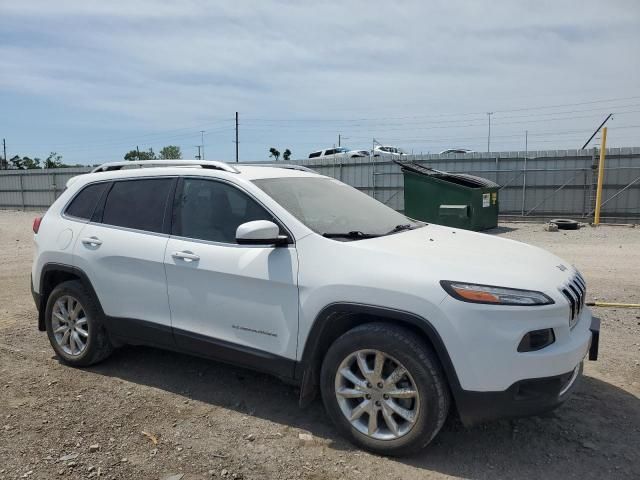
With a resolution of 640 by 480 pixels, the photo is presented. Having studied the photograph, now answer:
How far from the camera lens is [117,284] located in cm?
408

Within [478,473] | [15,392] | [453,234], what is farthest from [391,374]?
[15,392]

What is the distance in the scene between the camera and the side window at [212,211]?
3.65 m

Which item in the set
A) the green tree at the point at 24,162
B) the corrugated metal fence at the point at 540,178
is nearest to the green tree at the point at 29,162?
the green tree at the point at 24,162

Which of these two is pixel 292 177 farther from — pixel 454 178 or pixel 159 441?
pixel 454 178

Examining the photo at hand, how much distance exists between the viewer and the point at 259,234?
10.7ft

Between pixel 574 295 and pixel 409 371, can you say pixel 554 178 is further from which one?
pixel 409 371

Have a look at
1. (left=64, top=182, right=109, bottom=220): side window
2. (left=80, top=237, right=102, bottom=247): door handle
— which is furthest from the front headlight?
(left=64, top=182, right=109, bottom=220): side window

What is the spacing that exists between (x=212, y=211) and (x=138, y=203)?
761mm

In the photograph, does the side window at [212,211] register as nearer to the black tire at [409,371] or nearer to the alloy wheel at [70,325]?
the black tire at [409,371]

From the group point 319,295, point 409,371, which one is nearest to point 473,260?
point 409,371

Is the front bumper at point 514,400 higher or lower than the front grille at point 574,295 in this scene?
lower

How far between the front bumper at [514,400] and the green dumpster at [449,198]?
11.4 m

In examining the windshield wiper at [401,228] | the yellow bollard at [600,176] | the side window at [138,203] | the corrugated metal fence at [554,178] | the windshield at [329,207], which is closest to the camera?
the windshield at [329,207]

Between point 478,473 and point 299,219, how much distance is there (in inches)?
71.0
